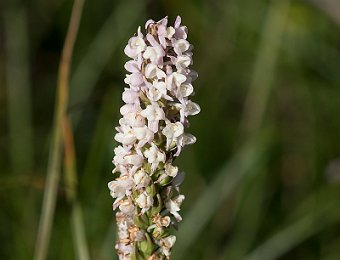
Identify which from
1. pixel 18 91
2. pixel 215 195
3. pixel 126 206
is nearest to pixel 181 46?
pixel 126 206

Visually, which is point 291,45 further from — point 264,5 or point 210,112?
point 210,112

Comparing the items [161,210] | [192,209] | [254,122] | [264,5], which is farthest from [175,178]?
[264,5]

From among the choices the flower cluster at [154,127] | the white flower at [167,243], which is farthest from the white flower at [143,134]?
the white flower at [167,243]

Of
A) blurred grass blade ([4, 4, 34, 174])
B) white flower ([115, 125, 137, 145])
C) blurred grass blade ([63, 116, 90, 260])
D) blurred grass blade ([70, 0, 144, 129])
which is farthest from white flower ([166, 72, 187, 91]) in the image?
blurred grass blade ([70, 0, 144, 129])

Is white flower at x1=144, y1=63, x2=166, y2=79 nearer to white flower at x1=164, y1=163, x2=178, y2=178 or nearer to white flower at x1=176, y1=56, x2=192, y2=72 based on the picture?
white flower at x1=176, y1=56, x2=192, y2=72

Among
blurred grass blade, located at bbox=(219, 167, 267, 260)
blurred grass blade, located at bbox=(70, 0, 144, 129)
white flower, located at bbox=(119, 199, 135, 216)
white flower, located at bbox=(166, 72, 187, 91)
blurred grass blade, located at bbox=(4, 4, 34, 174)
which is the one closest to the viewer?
white flower, located at bbox=(166, 72, 187, 91)

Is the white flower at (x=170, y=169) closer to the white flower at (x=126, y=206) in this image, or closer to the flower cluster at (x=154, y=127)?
the flower cluster at (x=154, y=127)

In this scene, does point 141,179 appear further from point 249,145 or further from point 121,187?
point 249,145
